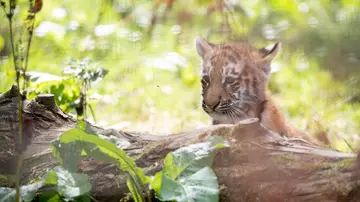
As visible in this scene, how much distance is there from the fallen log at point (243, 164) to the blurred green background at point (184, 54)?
1510 mm

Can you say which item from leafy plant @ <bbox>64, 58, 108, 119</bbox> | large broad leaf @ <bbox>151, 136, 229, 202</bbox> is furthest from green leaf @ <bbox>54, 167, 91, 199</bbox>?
leafy plant @ <bbox>64, 58, 108, 119</bbox>

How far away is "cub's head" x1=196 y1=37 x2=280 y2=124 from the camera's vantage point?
397cm

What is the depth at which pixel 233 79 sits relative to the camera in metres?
4.04

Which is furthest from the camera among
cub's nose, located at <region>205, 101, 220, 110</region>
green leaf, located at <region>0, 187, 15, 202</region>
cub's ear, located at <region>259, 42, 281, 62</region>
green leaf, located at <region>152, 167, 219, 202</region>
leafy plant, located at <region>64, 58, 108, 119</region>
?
cub's ear, located at <region>259, 42, 281, 62</region>

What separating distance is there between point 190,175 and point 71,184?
491mm

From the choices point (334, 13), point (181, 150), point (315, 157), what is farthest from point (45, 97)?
point (334, 13)

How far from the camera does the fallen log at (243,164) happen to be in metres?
2.46

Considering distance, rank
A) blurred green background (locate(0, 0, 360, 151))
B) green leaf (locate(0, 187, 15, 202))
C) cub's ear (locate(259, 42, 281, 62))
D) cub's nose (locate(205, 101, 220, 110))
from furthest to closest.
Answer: blurred green background (locate(0, 0, 360, 151))
cub's ear (locate(259, 42, 281, 62))
cub's nose (locate(205, 101, 220, 110))
green leaf (locate(0, 187, 15, 202))

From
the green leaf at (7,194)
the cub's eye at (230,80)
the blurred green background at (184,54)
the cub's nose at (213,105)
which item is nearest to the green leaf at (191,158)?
the green leaf at (7,194)

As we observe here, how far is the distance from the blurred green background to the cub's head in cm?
60

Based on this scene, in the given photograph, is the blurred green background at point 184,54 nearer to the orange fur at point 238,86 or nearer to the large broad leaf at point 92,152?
the orange fur at point 238,86

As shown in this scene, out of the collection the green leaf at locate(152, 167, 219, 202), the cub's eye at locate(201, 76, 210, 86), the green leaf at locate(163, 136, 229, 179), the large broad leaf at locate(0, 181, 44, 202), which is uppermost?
the cub's eye at locate(201, 76, 210, 86)

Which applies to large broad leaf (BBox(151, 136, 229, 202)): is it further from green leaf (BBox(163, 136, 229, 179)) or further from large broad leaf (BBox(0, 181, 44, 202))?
large broad leaf (BBox(0, 181, 44, 202))

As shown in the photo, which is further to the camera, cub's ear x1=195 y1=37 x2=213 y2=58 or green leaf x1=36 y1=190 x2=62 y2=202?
cub's ear x1=195 y1=37 x2=213 y2=58
